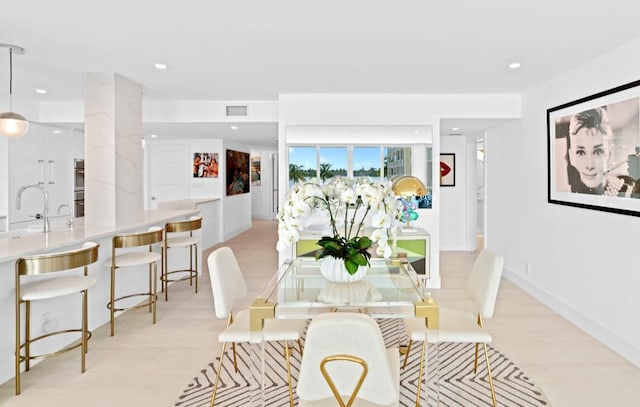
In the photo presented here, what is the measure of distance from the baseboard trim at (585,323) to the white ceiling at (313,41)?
2408mm

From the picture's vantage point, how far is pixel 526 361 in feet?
10.2

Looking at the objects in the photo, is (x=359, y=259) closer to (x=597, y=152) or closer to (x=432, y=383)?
(x=432, y=383)

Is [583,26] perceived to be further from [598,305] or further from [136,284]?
[136,284]

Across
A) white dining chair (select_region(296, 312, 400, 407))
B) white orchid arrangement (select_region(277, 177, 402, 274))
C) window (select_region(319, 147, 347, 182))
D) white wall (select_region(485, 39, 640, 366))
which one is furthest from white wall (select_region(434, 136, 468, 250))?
white dining chair (select_region(296, 312, 400, 407))

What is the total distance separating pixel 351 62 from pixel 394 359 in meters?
2.84

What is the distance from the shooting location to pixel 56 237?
3408 millimetres

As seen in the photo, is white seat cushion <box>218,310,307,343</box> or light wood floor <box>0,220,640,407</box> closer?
white seat cushion <box>218,310,307,343</box>

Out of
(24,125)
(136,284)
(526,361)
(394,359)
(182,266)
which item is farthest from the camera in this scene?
(182,266)

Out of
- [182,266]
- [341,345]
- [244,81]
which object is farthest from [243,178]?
[341,345]

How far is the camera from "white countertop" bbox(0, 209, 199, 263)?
2.84m

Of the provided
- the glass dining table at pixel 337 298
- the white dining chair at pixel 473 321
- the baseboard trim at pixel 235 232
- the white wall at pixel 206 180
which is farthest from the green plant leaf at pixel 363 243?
the baseboard trim at pixel 235 232

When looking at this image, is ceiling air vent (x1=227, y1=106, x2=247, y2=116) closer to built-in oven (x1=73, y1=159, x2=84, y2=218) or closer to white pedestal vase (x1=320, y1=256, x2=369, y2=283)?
built-in oven (x1=73, y1=159, x2=84, y2=218)

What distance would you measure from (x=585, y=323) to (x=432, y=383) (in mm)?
2121

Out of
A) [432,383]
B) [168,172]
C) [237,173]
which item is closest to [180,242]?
[432,383]
